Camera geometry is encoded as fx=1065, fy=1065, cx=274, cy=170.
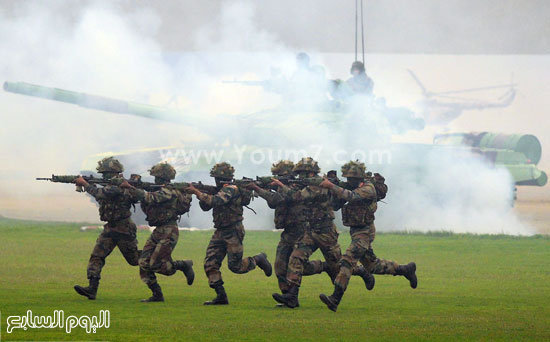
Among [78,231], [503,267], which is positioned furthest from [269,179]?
[78,231]

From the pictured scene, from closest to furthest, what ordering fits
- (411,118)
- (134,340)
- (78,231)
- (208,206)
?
(134,340), (208,206), (78,231), (411,118)

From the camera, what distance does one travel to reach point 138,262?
53.7 ft

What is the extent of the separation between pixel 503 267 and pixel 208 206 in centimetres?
933

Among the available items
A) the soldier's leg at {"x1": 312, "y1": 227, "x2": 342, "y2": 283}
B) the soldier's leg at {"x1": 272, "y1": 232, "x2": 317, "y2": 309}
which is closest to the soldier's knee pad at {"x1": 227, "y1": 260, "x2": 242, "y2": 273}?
the soldier's leg at {"x1": 272, "y1": 232, "x2": 317, "y2": 309}

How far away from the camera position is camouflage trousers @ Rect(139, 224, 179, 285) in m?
15.8

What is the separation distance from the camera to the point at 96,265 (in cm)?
1608

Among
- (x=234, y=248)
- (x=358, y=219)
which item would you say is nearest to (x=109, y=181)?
(x=234, y=248)

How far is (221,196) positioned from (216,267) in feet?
3.49

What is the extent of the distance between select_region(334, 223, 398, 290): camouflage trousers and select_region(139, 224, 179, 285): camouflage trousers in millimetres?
2534

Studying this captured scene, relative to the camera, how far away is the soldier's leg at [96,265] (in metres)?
16.0

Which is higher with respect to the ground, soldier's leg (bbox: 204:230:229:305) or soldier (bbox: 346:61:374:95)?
soldier (bbox: 346:61:374:95)

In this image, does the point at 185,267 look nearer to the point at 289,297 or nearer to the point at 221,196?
the point at 221,196

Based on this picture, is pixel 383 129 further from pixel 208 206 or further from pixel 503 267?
pixel 208 206

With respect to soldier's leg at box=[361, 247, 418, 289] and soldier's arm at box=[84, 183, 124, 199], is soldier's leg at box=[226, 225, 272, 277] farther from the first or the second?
soldier's leg at box=[361, 247, 418, 289]
